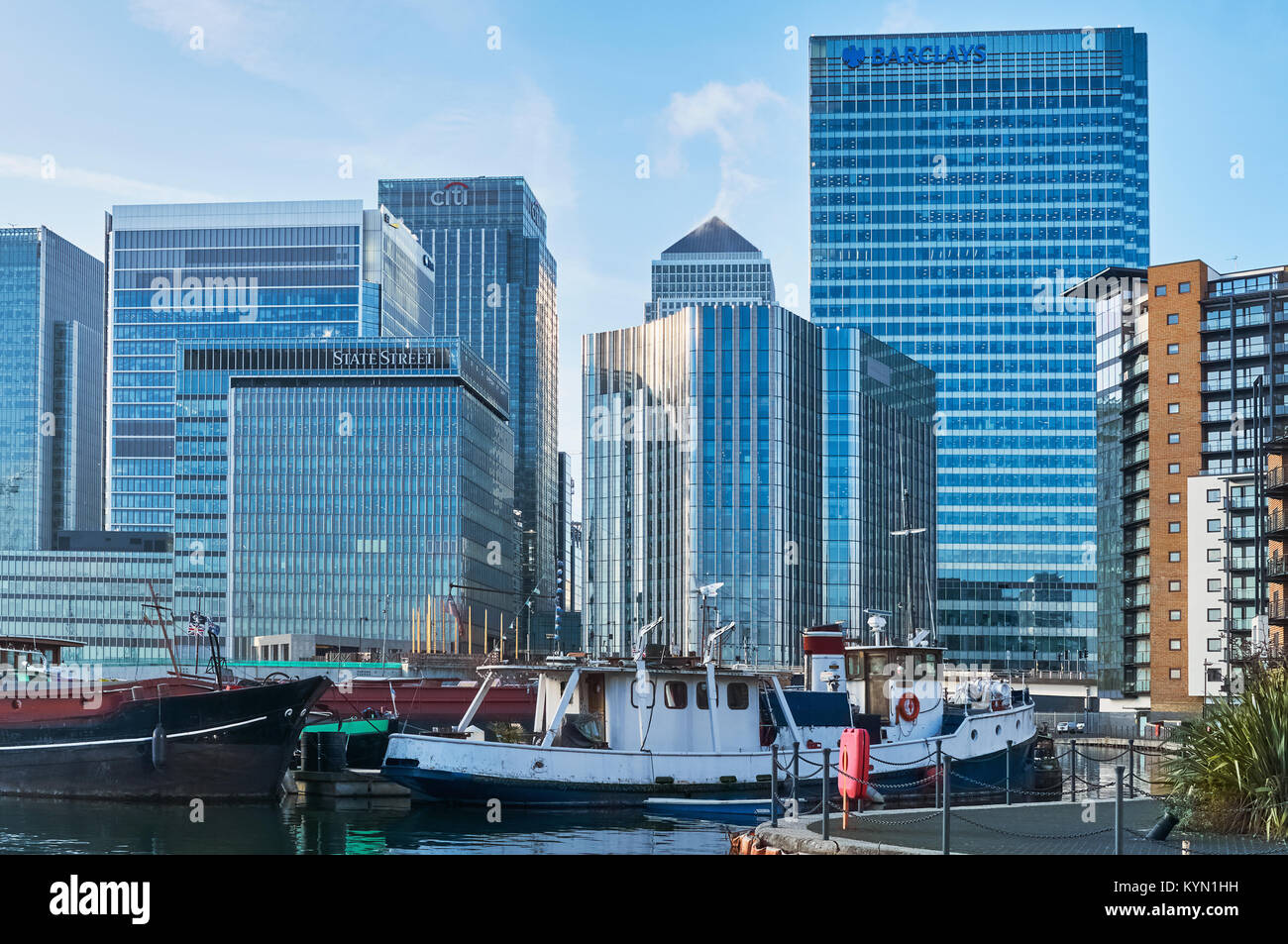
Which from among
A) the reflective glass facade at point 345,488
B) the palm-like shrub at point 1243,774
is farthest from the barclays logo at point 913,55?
the palm-like shrub at point 1243,774

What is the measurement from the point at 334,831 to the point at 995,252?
163 meters

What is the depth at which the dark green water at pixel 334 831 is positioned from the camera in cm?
3059

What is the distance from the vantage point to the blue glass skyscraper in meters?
179

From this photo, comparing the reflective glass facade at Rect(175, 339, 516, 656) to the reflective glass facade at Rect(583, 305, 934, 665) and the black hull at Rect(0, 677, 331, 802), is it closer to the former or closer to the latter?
Answer: the reflective glass facade at Rect(583, 305, 934, 665)

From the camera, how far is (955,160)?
186m

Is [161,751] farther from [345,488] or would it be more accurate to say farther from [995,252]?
[995,252]

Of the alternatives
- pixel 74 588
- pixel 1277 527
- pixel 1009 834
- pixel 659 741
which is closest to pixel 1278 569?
pixel 1277 527

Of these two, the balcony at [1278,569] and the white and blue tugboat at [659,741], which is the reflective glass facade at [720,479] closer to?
the balcony at [1278,569]

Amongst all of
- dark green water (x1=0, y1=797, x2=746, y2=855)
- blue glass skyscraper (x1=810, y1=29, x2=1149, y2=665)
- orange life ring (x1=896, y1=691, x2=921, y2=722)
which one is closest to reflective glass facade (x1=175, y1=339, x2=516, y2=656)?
blue glass skyscraper (x1=810, y1=29, x2=1149, y2=665)

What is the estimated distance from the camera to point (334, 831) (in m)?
34.9

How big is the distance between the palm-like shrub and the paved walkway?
0.52m
